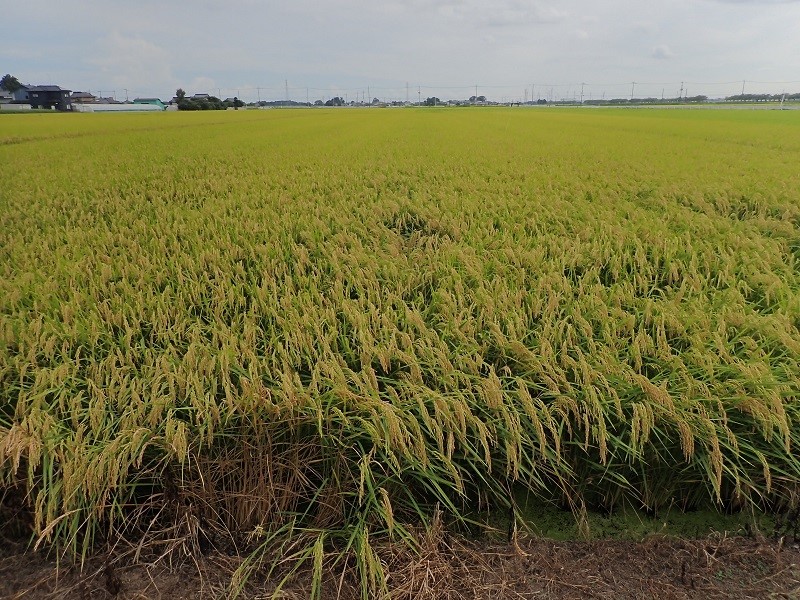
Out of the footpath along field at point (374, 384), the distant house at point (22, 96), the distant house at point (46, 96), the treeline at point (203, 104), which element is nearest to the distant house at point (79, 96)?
the distant house at point (46, 96)

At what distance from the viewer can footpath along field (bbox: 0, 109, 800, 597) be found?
146 cm

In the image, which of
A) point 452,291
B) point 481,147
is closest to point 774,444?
point 452,291

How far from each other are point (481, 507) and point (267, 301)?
4.60 feet

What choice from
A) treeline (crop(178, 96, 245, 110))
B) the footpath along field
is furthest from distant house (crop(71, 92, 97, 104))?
treeline (crop(178, 96, 245, 110))

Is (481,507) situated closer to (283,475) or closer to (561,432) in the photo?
(561,432)

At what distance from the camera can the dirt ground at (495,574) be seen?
1331 millimetres

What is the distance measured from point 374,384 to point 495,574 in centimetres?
66

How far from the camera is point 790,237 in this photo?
3.68m

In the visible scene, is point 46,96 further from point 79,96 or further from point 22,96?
point 79,96

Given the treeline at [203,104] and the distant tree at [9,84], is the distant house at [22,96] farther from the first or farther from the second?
the treeline at [203,104]

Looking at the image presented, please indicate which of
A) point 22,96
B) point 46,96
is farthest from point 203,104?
point 22,96

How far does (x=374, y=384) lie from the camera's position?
167 cm

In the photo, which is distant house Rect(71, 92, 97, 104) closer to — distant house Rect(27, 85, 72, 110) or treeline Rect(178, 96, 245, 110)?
distant house Rect(27, 85, 72, 110)

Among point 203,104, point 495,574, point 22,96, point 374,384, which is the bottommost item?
point 495,574
